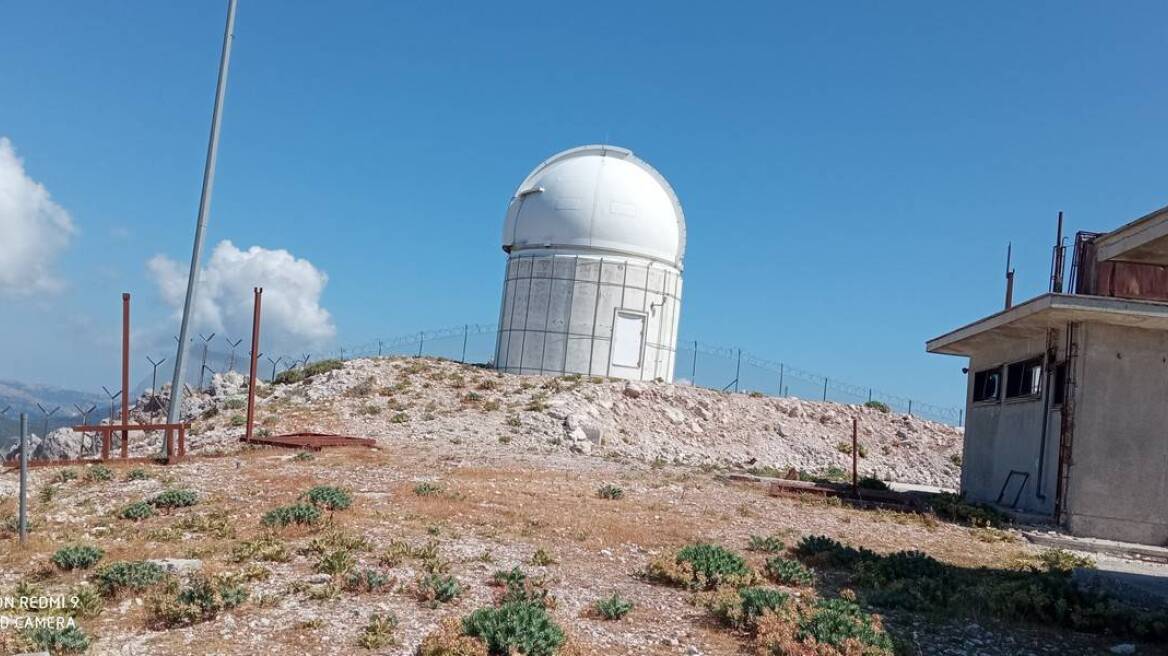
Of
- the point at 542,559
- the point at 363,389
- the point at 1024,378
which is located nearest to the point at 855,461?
the point at 1024,378

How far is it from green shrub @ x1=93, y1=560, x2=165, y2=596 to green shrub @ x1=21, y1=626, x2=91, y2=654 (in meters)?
1.21

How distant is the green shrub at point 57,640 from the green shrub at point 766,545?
7.14m

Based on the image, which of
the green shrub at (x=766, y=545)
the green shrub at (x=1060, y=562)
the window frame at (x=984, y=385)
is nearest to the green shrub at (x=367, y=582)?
the green shrub at (x=766, y=545)

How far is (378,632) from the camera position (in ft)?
22.0

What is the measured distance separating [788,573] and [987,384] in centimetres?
1343

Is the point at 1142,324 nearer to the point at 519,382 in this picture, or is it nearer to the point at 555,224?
the point at 519,382

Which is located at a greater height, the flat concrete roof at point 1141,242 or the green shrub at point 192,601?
the flat concrete roof at point 1141,242

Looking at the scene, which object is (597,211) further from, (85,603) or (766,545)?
(85,603)

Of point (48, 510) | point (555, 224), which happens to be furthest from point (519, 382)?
point (48, 510)

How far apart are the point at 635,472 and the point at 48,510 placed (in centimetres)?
1124

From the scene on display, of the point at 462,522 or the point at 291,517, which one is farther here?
the point at 462,522

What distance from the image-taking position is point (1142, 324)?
15328mm

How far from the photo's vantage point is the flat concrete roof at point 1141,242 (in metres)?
9.92

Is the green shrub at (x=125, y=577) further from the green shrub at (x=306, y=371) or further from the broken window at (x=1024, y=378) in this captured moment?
the green shrub at (x=306, y=371)
